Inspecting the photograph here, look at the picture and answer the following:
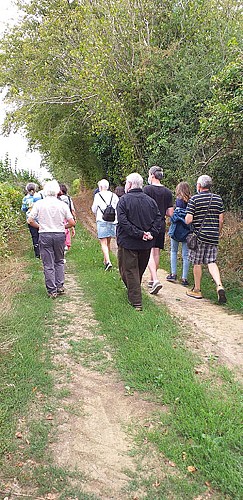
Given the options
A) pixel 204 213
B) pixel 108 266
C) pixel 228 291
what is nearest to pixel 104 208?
pixel 108 266

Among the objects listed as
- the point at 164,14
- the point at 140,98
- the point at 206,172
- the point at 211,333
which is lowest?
the point at 211,333

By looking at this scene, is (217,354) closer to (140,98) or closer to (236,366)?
(236,366)

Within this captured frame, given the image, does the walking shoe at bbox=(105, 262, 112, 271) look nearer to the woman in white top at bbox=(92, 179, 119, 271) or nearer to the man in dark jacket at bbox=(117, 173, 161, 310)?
the woman in white top at bbox=(92, 179, 119, 271)

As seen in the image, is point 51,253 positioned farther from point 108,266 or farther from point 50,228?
point 108,266

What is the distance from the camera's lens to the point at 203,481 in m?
3.05

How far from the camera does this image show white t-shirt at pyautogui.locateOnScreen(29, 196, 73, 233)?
7.37m

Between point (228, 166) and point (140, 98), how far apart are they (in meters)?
5.87

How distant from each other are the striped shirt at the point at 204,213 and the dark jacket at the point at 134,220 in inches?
45.7

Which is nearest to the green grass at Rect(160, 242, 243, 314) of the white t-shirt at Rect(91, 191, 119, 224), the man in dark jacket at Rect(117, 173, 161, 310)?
the man in dark jacket at Rect(117, 173, 161, 310)

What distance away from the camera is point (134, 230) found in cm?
643

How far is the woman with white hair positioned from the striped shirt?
2054 mm

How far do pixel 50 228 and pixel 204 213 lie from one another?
254 cm

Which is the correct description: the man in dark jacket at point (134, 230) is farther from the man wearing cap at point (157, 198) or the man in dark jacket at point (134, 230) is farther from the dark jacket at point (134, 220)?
the man wearing cap at point (157, 198)

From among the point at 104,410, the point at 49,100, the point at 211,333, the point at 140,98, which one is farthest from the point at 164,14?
the point at 104,410
